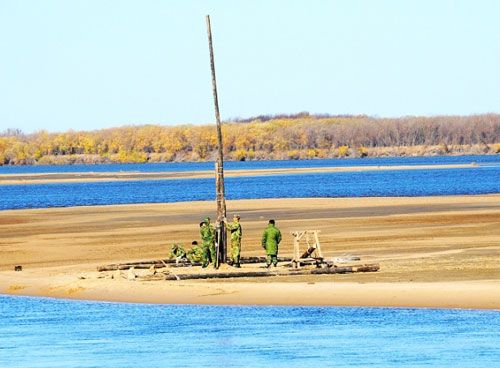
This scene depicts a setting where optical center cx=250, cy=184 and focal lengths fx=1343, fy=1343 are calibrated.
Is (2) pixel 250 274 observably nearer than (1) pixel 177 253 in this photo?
Yes

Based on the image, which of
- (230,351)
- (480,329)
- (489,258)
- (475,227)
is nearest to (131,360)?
(230,351)

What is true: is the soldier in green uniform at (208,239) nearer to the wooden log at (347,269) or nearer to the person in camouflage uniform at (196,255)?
the person in camouflage uniform at (196,255)

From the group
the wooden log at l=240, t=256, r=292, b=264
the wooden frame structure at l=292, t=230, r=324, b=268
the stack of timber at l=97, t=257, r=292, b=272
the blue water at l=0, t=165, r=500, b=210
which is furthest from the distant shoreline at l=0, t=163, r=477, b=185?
the wooden frame structure at l=292, t=230, r=324, b=268

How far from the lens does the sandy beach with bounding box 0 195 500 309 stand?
29266 millimetres

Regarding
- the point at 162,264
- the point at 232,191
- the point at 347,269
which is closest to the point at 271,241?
the point at 347,269

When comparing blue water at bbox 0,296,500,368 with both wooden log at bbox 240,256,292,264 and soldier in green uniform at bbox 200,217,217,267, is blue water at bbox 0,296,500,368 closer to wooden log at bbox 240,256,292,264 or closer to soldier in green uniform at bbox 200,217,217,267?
soldier in green uniform at bbox 200,217,217,267

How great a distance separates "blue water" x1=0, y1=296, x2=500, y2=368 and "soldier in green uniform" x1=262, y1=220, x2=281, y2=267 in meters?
4.06

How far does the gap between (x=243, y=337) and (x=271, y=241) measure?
860 cm

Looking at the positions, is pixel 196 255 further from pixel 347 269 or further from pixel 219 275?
pixel 347 269

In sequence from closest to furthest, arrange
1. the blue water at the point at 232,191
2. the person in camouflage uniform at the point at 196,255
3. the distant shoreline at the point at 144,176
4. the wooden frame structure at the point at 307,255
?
1. the wooden frame structure at the point at 307,255
2. the person in camouflage uniform at the point at 196,255
3. the blue water at the point at 232,191
4. the distant shoreline at the point at 144,176

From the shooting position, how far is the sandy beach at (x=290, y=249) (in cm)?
2927

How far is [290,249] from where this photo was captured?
132 ft

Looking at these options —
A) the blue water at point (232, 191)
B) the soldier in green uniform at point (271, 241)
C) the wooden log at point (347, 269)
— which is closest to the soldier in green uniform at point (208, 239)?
the soldier in green uniform at point (271, 241)

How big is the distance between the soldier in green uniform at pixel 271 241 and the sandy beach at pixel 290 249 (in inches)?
31.7
